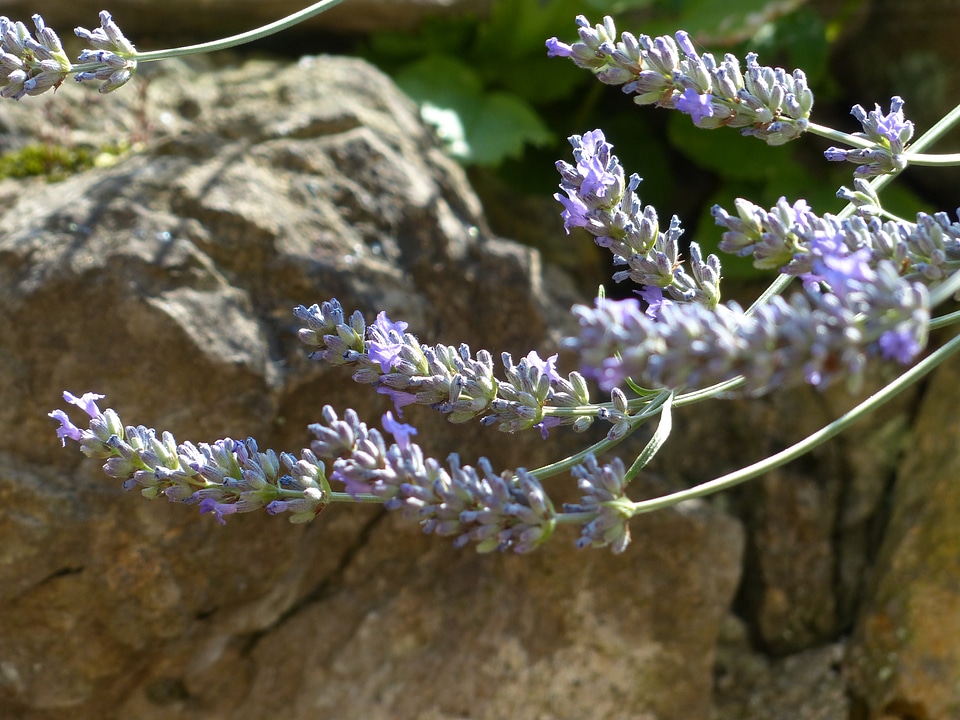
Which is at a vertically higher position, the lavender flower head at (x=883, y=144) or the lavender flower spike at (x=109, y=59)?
the lavender flower spike at (x=109, y=59)

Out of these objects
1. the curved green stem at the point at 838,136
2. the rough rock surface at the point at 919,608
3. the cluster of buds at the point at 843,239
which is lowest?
the rough rock surface at the point at 919,608

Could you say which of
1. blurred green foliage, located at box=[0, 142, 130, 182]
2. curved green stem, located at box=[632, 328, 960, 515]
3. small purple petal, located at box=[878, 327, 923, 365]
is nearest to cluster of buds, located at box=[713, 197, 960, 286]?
curved green stem, located at box=[632, 328, 960, 515]

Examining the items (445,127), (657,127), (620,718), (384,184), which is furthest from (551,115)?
(620,718)

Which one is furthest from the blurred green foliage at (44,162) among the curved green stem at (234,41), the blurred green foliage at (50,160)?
the curved green stem at (234,41)

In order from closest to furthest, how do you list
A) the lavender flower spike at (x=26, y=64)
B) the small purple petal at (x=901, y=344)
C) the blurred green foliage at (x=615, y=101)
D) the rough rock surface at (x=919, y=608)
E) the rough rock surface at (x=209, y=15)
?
→ the small purple petal at (x=901, y=344) → the lavender flower spike at (x=26, y=64) → the rough rock surface at (x=919, y=608) → the rough rock surface at (x=209, y=15) → the blurred green foliage at (x=615, y=101)

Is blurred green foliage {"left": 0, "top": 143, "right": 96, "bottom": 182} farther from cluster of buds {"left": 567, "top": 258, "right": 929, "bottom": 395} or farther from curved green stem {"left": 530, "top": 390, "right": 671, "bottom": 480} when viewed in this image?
Result: cluster of buds {"left": 567, "top": 258, "right": 929, "bottom": 395}

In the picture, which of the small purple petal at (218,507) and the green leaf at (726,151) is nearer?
the small purple petal at (218,507)

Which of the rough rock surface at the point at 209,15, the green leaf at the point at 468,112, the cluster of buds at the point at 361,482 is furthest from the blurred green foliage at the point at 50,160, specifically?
the cluster of buds at the point at 361,482

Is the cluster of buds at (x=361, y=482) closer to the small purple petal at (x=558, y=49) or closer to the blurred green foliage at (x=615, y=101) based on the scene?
the small purple petal at (x=558, y=49)

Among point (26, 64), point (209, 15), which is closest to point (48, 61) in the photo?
point (26, 64)

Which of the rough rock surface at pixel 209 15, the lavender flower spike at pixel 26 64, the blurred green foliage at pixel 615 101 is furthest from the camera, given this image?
the blurred green foliage at pixel 615 101
